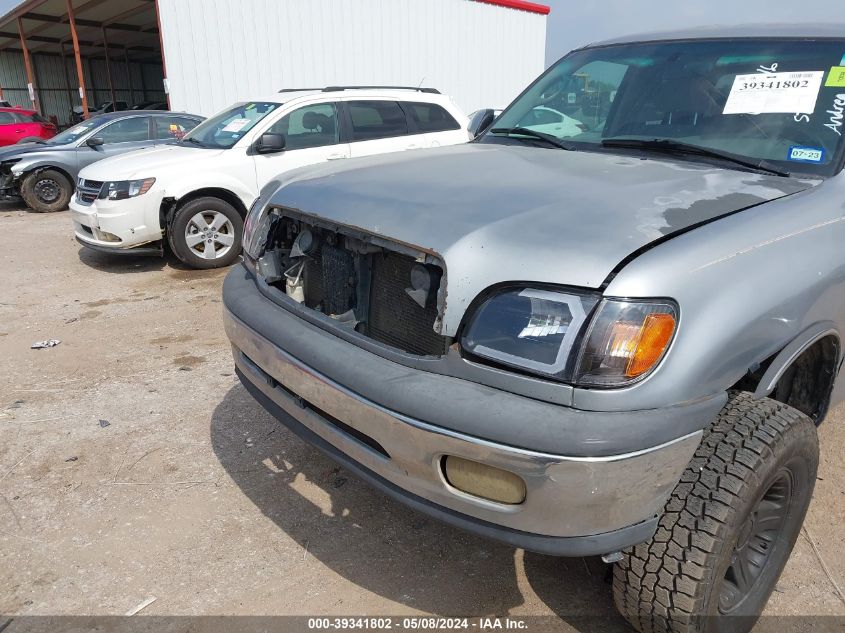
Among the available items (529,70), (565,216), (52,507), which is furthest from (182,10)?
(565,216)

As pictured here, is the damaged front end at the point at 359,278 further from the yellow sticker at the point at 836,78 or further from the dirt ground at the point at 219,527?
the yellow sticker at the point at 836,78

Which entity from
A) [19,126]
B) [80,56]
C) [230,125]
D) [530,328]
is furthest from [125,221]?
[80,56]

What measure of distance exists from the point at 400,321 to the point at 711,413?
3.31 ft

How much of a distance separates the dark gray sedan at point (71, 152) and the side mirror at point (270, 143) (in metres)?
4.21

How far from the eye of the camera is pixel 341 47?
15.6m

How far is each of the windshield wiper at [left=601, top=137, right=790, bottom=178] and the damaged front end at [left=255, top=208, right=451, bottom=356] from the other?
4.23 ft

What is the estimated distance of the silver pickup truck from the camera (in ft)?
5.54

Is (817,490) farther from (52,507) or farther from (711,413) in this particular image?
(52,507)

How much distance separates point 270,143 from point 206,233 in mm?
1165

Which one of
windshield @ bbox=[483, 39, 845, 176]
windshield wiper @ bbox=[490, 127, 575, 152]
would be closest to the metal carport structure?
windshield wiper @ bbox=[490, 127, 575, 152]

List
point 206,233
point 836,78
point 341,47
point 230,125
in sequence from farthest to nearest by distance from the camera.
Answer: point 341,47
point 230,125
point 206,233
point 836,78

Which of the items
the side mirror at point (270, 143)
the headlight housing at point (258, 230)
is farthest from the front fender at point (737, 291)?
the side mirror at point (270, 143)

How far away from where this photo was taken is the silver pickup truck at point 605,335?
1.69 meters

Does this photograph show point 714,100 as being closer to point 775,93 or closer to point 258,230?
point 775,93
